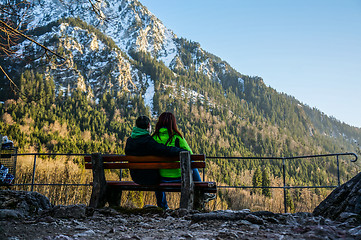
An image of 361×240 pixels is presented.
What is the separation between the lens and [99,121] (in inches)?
2862

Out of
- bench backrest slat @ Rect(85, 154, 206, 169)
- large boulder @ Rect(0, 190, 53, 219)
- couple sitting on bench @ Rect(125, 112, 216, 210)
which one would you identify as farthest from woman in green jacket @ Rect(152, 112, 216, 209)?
large boulder @ Rect(0, 190, 53, 219)

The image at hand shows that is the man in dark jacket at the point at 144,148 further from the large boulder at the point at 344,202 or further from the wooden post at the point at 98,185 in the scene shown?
the large boulder at the point at 344,202

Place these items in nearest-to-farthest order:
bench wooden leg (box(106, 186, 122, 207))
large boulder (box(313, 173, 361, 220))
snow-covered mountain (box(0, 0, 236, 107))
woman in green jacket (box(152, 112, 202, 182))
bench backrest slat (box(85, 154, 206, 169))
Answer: large boulder (box(313, 173, 361, 220))
bench backrest slat (box(85, 154, 206, 169))
woman in green jacket (box(152, 112, 202, 182))
bench wooden leg (box(106, 186, 122, 207))
snow-covered mountain (box(0, 0, 236, 107))

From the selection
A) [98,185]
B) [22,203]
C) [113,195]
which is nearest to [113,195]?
[113,195]

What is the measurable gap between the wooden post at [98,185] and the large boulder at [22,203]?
0.62 m

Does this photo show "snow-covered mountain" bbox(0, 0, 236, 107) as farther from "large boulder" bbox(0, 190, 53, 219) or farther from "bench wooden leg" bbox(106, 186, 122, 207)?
"large boulder" bbox(0, 190, 53, 219)

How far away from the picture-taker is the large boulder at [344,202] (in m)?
3.10

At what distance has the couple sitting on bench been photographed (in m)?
4.36

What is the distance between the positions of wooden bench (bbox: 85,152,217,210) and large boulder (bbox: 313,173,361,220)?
4.71ft

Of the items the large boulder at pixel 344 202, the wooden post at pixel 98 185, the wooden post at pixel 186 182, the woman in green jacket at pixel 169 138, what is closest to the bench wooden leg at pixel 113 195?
the wooden post at pixel 98 185

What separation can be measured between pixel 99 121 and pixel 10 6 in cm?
7016

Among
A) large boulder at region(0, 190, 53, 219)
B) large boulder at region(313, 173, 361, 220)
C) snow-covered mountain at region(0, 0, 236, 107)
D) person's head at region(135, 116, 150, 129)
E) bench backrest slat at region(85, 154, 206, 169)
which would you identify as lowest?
large boulder at region(0, 190, 53, 219)

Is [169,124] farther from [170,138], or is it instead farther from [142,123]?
[142,123]

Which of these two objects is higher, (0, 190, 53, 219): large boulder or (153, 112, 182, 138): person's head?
(153, 112, 182, 138): person's head
